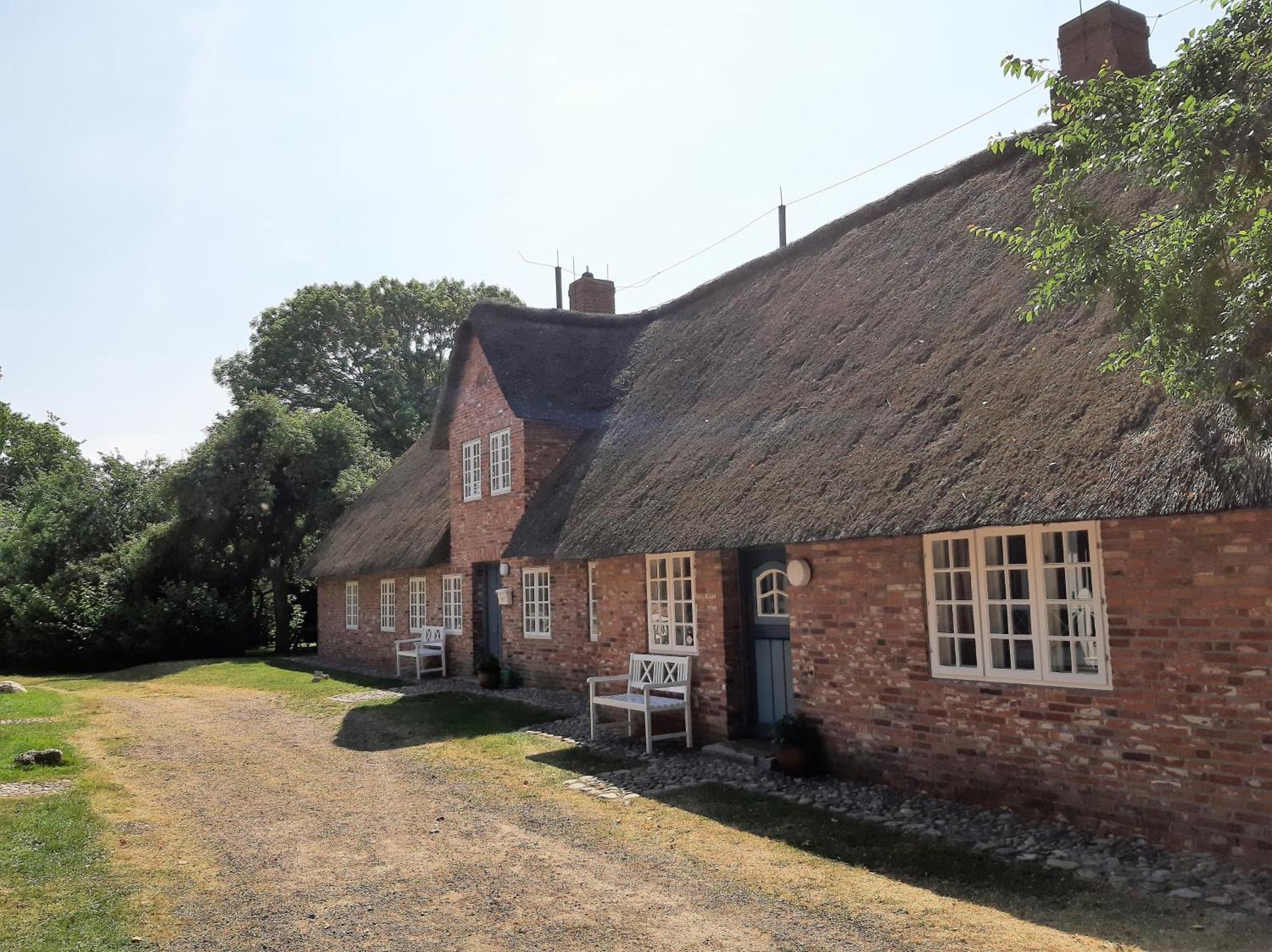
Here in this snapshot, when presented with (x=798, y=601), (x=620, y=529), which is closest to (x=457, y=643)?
(x=620, y=529)

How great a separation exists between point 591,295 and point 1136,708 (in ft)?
53.1

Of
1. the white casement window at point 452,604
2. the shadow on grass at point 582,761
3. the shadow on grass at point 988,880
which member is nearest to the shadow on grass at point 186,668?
the white casement window at point 452,604

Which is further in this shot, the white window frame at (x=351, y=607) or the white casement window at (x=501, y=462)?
the white window frame at (x=351, y=607)

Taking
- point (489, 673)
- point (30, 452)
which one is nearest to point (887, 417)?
point (489, 673)

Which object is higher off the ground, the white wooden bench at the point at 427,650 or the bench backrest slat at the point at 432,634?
the bench backrest slat at the point at 432,634

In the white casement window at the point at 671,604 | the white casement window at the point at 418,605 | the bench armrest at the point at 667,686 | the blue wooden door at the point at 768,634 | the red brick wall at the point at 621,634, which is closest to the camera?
the blue wooden door at the point at 768,634

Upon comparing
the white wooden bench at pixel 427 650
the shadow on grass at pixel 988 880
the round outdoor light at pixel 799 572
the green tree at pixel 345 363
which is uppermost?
the green tree at pixel 345 363

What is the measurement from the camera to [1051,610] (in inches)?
287

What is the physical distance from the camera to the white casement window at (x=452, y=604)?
751 inches

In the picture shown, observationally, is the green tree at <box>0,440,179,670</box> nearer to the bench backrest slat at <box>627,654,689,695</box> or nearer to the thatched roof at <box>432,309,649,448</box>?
the thatched roof at <box>432,309,649,448</box>

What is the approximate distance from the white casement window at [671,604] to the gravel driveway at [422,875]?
320 centimetres

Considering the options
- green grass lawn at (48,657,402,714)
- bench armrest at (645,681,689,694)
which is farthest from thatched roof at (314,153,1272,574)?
green grass lawn at (48,657,402,714)

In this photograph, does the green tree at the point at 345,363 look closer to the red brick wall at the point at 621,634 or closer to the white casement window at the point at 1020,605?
the red brick wall at the point at 621,634

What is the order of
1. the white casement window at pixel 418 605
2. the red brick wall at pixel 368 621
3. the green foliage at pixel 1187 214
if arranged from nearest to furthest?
the green foliage at pixel 1187 214 < the red brick wall at pixel 368 621 < the white casement window at pixel 418 605
